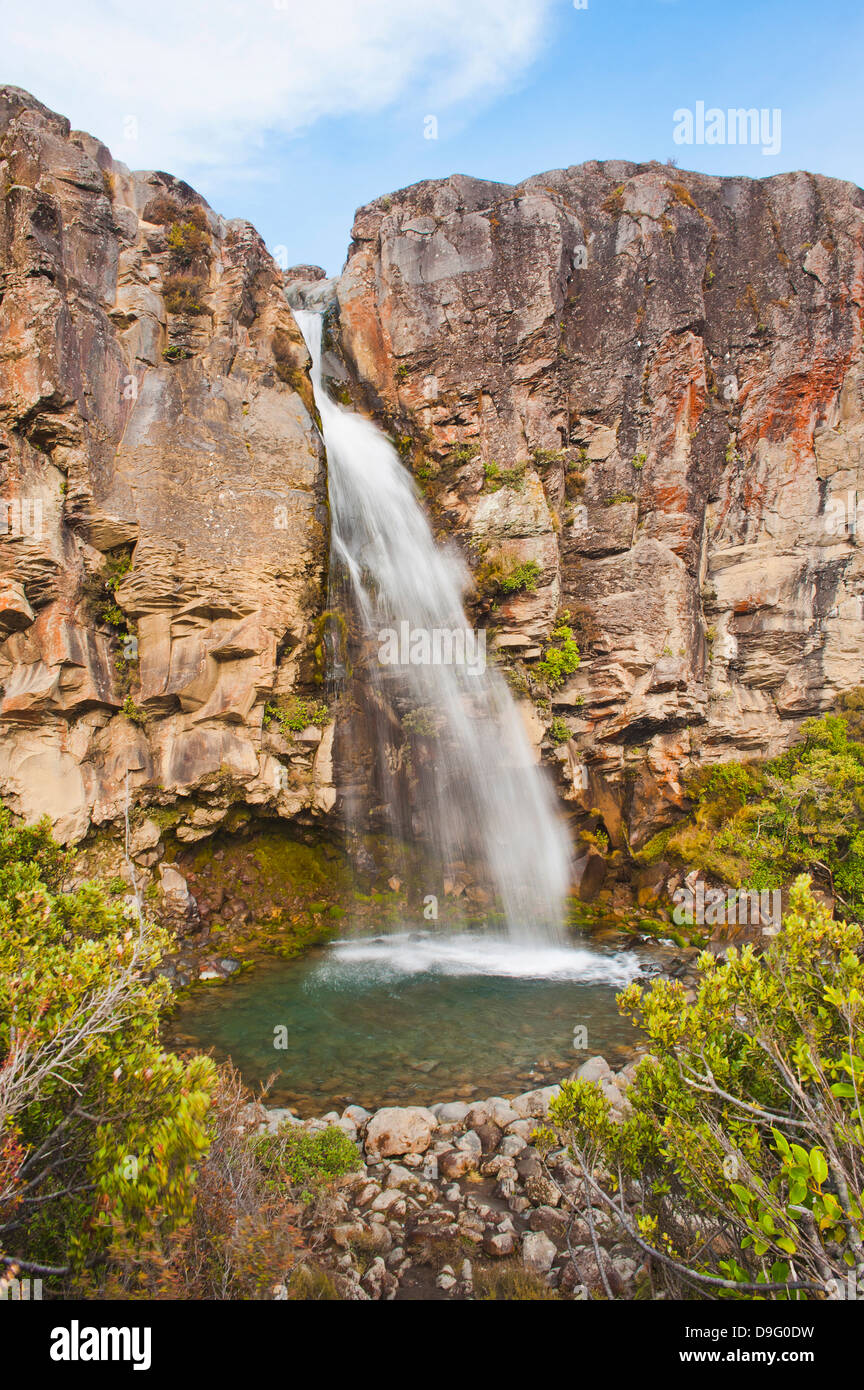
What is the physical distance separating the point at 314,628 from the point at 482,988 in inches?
362

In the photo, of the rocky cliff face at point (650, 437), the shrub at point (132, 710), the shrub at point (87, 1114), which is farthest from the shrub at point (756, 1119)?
the rocky cliff face at point (650, 437)

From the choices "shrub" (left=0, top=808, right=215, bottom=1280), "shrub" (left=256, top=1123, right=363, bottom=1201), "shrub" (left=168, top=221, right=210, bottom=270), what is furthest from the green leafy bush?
"shrub" (left=168, top=221, right=210, bottom=270)

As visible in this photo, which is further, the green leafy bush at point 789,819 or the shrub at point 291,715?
the shrub at point 291,715

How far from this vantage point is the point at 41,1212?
4309 mm

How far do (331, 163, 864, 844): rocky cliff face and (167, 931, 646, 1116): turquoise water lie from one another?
5.61m

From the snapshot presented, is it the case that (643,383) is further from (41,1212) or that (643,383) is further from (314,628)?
(41,1212)

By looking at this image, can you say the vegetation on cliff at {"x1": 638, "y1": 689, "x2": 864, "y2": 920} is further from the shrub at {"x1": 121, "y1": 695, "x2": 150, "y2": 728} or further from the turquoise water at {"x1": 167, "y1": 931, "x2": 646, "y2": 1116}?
the shrub at {"x1": 121, "y1": 695, "x2": 150, "y2": 728}

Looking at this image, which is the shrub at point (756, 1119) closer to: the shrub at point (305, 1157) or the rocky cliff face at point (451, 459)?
the shrub at point (305, 1157)

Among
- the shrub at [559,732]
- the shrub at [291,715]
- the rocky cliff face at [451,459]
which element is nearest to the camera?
the rocky cliff face at [451,459]

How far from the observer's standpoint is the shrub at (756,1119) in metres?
3.54

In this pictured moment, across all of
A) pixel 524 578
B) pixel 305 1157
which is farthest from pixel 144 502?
pixel 305 1157

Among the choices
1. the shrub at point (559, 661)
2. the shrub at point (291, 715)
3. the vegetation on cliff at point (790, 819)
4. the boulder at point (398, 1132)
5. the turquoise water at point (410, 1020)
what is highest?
the shrub at point (559, 661)

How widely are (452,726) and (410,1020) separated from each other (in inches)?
305

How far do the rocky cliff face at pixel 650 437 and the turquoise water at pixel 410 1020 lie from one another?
5608 mm
